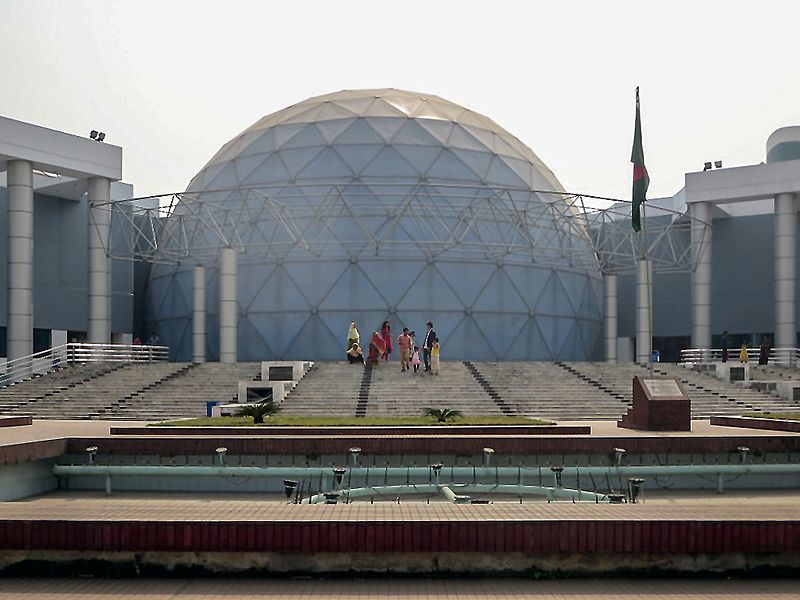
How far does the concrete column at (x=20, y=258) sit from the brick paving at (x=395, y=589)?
32623 millimetres

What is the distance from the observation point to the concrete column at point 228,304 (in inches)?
1565

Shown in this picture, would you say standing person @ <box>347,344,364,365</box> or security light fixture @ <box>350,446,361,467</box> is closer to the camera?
security light fixture @ <box>350,446,361,467</box>

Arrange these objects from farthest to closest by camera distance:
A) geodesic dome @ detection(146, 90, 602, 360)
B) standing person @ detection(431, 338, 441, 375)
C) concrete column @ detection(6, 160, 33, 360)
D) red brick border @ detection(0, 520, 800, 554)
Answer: geodesic dome @ detection(146, 90, 602, 360), concrete column @ detection(6, 160, 33, 360), standing person @ detection(431, 338, 441, 375), red brick border @ detection(0, 520, 800, 554)

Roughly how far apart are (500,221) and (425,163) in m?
4.95

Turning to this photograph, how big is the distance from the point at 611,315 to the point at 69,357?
93.5 ft

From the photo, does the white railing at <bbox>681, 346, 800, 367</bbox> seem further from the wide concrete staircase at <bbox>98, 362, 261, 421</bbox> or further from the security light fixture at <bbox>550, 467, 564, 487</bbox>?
the security light fixture at <bbox>550, 467, 564, 487</bbox>

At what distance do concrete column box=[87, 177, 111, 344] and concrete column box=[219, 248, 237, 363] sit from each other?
21.5ft

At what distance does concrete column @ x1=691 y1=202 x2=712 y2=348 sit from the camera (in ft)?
152

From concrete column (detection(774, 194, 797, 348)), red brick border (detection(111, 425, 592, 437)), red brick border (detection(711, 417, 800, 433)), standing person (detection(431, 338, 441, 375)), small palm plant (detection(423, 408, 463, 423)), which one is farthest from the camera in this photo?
concrete column (detection(774, 194, 797, 348))

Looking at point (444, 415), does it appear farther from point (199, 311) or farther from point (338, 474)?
point (199, 311)

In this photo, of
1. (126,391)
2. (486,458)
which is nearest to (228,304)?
(126,391)

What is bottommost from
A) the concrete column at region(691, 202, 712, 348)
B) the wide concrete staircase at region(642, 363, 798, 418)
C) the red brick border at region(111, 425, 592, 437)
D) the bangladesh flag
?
the wide concrete staircase at region(642, 363, 798, 418)

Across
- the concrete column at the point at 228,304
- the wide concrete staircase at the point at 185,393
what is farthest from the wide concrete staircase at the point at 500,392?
the concrete column at the point at 228,304

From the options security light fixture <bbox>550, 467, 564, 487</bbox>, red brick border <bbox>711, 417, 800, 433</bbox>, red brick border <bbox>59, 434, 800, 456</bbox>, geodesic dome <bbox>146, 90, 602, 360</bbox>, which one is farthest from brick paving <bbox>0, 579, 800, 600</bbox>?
geodesic dome <bbox>146, 90, 602, 360</bbox>
